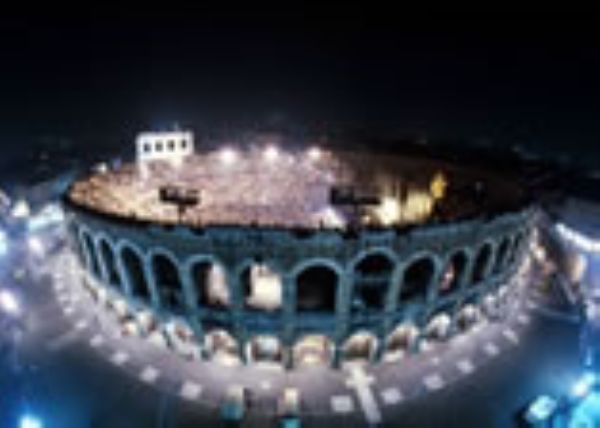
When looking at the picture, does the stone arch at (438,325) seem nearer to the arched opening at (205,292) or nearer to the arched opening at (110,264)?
the arched opening at (205,292)

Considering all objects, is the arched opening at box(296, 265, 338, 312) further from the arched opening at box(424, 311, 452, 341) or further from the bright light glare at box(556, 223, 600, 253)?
the bright light glare at box(556, 223, 600, 253)

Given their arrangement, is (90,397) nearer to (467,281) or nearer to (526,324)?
(467,281)

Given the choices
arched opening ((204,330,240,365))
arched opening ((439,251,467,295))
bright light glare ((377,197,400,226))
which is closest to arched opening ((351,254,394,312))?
arched opening ((439,251,467,295))

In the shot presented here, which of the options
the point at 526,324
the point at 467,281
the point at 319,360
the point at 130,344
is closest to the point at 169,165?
the point at 130,344

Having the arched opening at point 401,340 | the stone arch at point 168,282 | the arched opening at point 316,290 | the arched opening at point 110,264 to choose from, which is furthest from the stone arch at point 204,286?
the arched opening at point 401,340

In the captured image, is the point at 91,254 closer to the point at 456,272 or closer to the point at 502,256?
the point at 456,272

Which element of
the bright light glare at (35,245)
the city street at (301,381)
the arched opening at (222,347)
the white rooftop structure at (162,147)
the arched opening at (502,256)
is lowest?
the city street at (301,381)

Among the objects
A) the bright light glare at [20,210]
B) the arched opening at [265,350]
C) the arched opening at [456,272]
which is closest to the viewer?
the arched opening at [456,272]
